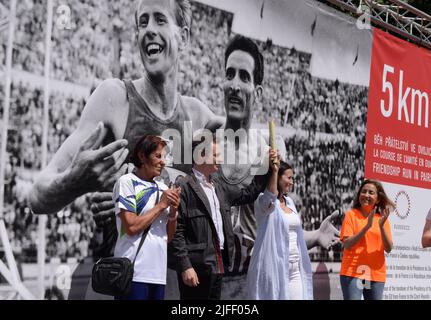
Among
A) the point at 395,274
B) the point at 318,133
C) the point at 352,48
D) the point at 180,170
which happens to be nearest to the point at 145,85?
the point at 180,170

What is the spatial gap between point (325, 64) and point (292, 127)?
77 centimetres

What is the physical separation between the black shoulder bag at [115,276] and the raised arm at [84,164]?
1.85ft

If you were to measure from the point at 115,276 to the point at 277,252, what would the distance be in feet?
4.66

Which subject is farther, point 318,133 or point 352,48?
point 352,48

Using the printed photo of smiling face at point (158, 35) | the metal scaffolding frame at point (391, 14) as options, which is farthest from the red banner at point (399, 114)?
the printed photo of smiling face at point (158, 35)

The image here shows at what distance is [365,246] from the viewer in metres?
5.39

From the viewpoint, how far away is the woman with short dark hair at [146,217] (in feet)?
12.1

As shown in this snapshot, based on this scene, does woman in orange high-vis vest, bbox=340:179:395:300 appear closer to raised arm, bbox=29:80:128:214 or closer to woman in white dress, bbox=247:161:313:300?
woman in white dress, bbox=247:161:313:300

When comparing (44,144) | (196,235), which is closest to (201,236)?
(196,235)

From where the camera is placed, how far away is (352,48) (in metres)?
6.62

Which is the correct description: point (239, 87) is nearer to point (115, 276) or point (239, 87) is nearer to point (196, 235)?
point (196, 235)

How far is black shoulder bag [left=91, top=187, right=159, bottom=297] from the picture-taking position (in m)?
3.56

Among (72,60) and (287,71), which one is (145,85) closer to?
(72,60)
